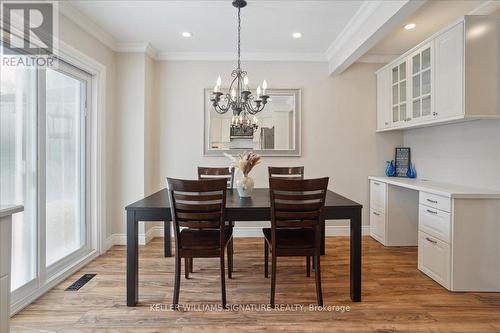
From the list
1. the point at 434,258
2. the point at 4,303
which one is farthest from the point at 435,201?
the point at 4,303

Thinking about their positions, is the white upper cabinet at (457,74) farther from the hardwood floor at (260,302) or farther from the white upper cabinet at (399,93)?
the hardwood floor at (260,302)

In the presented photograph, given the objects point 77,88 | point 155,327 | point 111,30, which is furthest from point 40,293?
point 111,30

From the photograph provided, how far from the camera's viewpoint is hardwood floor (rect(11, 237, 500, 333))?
2.00m

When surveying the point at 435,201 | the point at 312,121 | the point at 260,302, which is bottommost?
the point at 260,302

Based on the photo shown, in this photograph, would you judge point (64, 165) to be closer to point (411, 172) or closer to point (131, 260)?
point (131, 260)

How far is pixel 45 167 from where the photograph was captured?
2570mm

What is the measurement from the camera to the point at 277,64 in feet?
13.5

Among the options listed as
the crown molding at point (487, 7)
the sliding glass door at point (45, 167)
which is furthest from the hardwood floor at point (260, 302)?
the crown molding at point (487, 7)

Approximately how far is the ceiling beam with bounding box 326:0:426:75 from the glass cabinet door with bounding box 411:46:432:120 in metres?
0.55

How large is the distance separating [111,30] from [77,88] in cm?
80

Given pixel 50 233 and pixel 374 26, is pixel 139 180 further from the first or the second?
pixel 374 26

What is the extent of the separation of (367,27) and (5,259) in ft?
11.0

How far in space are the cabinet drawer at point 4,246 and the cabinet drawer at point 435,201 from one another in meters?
3.06

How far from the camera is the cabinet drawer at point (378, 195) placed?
12.1 ft
